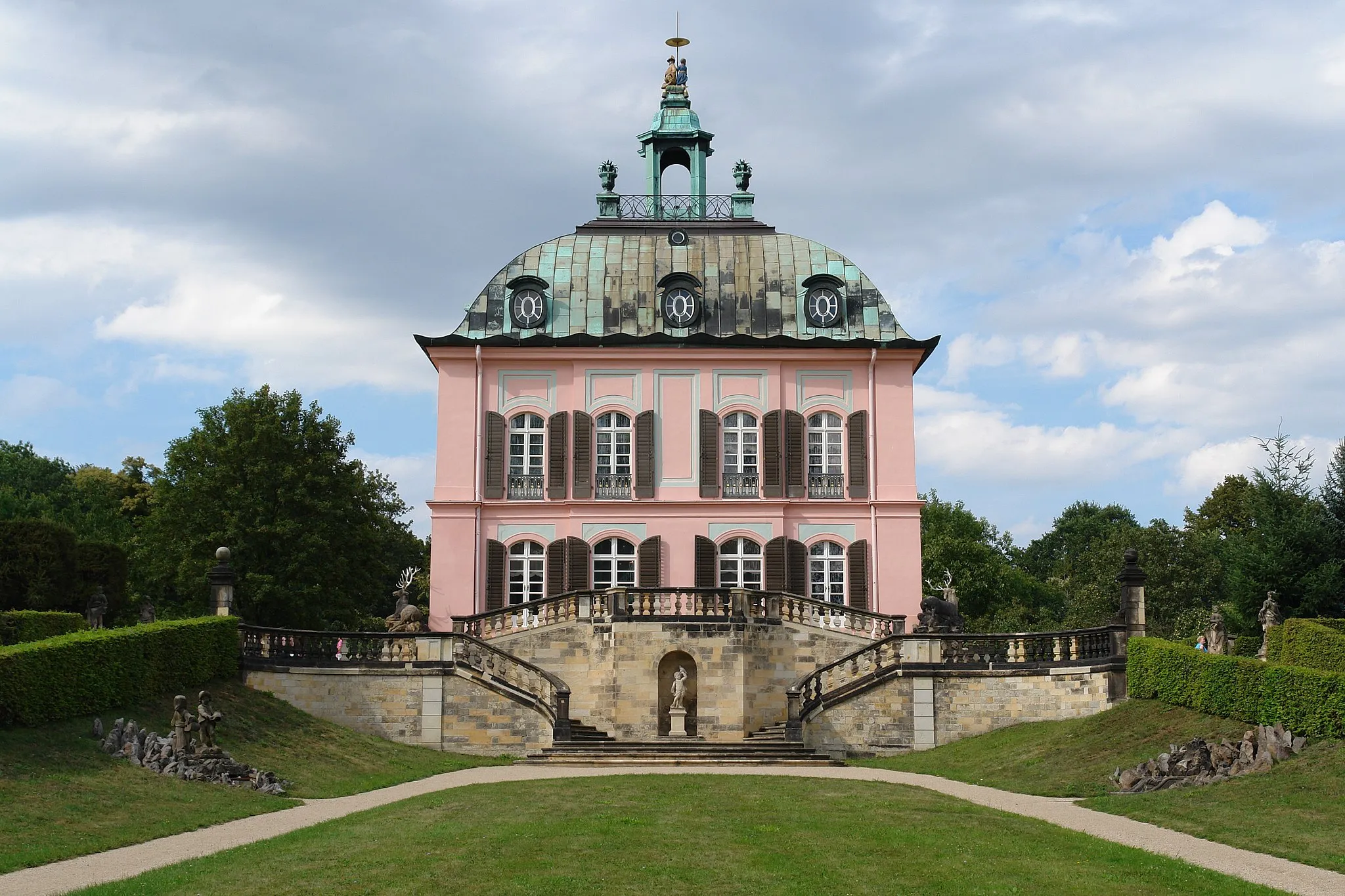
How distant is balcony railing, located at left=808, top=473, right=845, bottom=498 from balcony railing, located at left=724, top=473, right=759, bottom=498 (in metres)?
1.60

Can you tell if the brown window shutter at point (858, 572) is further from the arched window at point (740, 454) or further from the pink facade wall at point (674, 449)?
the arched window at point (740, 454)

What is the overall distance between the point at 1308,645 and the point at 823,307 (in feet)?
58.4

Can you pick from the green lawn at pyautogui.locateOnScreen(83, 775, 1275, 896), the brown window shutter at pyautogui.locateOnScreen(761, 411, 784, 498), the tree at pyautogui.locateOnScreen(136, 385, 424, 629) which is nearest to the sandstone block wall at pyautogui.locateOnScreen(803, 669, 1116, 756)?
the brown window shutter at pyautogui.locateOnScreen(761, 411, 784, 498)

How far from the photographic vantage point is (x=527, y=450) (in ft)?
141

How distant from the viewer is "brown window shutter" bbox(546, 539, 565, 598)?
137 ft

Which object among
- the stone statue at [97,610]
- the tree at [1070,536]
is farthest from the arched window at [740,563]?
the tree at [1070,536]

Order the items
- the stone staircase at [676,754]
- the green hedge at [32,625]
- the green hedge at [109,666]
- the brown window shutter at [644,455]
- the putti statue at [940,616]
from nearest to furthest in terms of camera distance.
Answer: the green hedge at [109,666]
the stone staircase at [676,754]
the green hedge at [32,625]
the putti statue at [940,616]
the brown window shutter at [644,455]

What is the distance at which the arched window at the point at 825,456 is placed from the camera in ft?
140

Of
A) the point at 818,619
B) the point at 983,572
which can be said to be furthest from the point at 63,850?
the point at 983,572

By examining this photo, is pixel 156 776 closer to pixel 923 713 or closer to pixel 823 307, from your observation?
pixel 923 713

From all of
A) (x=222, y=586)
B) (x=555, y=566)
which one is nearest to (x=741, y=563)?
(x=555, y=566)

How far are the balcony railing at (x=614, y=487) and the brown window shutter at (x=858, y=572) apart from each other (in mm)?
6441

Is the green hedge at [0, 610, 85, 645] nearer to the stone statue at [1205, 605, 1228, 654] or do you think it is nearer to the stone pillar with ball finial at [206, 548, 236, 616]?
the stone pillar with ball finial at [206, 548, 236, 616]

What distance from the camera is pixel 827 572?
42.2m
